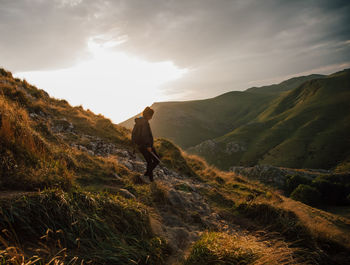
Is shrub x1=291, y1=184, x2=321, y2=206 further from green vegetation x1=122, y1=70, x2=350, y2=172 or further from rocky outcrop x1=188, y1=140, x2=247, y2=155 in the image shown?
rocky outcrop x1=188, y1=140, x2=247, y2=155

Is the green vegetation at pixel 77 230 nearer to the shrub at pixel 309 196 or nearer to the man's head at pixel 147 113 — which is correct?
the man's head at pixel 147 113

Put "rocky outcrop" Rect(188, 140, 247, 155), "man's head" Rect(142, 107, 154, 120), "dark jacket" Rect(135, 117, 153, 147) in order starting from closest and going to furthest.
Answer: "dark jacket" Rect(135, 117, 153, 147) < "man's head" Rect(142, 107, 154, 120) < "rocky outcrop" Rect(188, 140, 247, 155)

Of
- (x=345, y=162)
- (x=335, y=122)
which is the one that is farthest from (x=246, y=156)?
(x=335, y=122)

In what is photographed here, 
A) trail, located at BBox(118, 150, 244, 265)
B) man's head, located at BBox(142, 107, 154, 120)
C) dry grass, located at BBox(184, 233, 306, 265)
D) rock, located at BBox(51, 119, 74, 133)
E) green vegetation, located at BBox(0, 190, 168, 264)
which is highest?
rock, located at BBox(51, 119, 74, 133)

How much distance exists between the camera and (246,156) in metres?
128

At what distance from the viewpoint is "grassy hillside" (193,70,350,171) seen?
328ft

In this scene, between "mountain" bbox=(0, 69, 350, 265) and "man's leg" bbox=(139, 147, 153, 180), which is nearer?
"mountain" bbox=(0, 69, 350, 265)

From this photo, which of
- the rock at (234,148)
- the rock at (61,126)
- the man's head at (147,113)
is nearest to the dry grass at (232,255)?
the man's head at (147,113)

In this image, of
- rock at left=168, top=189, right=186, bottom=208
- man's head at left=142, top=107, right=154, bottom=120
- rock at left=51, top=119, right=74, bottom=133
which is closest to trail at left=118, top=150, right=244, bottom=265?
rock at left=168, top=189, right=186, bottom=208

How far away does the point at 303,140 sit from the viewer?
4515 inches

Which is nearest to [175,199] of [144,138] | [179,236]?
[179,236]

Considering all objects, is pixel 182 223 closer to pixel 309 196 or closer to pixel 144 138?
pixel 144 138

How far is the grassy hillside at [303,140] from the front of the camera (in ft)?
328

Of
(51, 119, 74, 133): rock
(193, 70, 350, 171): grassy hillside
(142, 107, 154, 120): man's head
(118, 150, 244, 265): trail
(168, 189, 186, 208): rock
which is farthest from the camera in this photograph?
(193, 70, 350, 171): grassy hillside
